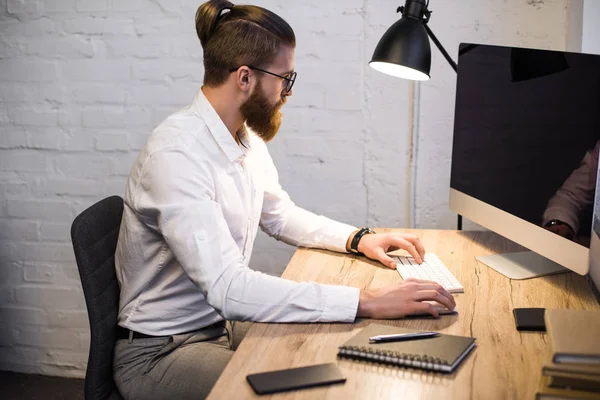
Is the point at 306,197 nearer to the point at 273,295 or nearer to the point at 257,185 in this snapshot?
the point at 257,185

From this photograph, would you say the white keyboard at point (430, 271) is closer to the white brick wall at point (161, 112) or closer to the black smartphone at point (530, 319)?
the black smartphone at point (530, 319)

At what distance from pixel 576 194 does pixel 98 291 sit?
3.40 feet

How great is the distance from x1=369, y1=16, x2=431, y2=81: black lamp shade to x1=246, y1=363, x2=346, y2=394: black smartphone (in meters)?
0.89

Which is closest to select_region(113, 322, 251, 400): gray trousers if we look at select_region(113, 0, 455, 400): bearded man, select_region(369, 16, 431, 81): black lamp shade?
select_region(113, 0, 455, 400): bearded man

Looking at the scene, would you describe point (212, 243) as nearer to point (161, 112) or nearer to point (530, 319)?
point (530, 319)

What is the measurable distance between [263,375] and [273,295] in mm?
266

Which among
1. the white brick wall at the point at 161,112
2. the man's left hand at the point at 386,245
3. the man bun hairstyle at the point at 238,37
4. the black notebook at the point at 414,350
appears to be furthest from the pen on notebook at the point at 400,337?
the white brick wall at the point at 161,112

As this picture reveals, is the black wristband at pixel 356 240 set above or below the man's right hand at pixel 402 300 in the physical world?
below

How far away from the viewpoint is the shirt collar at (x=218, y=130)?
5.28ft

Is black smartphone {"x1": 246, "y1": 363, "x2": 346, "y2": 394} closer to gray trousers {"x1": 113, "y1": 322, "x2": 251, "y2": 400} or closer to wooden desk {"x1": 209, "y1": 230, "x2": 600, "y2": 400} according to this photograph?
wooden desk {"x1": 209, "y1": 230, "x2": 600, "y2": 400}

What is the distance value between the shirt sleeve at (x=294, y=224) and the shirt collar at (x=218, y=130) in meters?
0.31

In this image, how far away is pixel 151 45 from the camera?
2461 mm

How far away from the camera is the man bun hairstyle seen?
5.30ft

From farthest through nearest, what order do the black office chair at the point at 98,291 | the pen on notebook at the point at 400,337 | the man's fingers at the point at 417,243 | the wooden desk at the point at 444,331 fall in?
the man's fingers at the point at 417,243
the black office chair at the point at 98,291
the pen on notebook at the point at 400,337
the wooden desk at the point at 444,331
